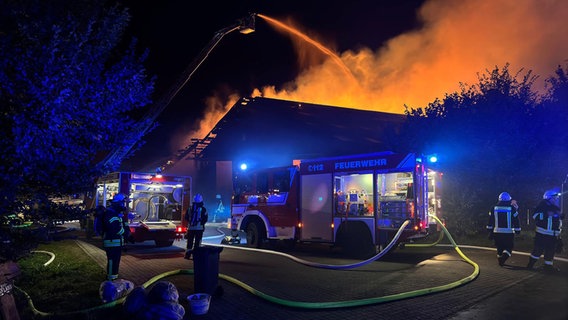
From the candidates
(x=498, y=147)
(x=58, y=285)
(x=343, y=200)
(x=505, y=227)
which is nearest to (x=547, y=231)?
(x=505, y=227)

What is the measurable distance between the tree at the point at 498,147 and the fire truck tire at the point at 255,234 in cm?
759

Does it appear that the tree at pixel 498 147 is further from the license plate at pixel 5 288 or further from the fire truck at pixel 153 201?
the license plate at pixel 5 288

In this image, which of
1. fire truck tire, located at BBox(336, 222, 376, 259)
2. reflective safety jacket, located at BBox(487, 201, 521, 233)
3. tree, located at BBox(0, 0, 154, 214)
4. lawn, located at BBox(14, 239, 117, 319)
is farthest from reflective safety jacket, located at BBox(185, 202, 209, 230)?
reflective safety jacket, located at BBox(487, 201, 521, 233)

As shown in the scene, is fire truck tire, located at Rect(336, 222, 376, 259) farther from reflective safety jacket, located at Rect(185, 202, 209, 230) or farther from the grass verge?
the grass verge

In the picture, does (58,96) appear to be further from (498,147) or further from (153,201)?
(498,147)

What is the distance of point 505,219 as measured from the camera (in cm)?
966

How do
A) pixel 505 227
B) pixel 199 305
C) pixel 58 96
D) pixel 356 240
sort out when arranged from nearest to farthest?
pixel 58 96
pixel 199 305
pixel 505 227
pixel 356 240

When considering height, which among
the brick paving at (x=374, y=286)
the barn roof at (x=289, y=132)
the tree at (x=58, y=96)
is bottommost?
the brick paving at (x=374, y=286)

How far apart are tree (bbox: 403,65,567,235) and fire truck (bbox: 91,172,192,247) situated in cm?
1029

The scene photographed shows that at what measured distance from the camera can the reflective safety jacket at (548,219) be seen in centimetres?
892

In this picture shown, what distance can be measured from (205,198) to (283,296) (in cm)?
3006

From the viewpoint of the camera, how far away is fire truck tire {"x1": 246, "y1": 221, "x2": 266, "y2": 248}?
1357 centimetres

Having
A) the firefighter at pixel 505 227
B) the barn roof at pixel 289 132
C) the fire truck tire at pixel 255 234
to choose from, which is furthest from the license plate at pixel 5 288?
the barn roof at pixel 289 132

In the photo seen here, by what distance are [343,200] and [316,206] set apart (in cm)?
83
